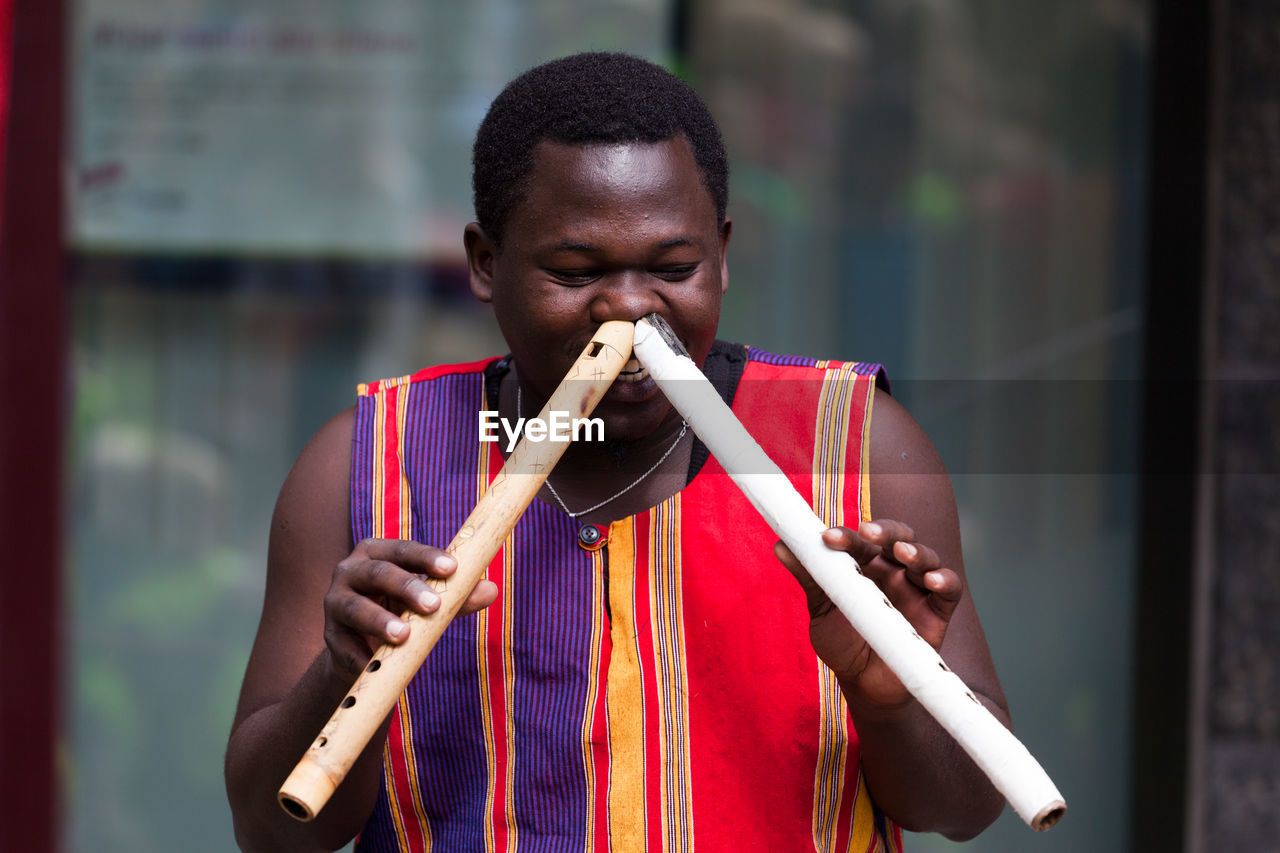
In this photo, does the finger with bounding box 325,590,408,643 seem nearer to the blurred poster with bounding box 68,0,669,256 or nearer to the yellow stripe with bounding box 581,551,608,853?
the yellow stripe with bounding box 581,551,608,853

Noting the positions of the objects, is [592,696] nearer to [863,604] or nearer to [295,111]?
[863,604]

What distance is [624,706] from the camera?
166 centimetres

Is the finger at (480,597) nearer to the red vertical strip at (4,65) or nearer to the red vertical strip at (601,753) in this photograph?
the red vertical strip at (601,753)

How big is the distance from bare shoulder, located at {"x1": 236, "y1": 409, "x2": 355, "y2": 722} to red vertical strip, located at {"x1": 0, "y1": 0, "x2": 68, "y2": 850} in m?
1.83

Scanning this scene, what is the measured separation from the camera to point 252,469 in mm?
3607

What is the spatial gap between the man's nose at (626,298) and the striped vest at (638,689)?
285 millimetres

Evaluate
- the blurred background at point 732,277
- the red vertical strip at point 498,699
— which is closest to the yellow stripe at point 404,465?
the red vertical strip at point 498,699

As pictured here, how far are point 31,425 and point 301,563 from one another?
6.36ft

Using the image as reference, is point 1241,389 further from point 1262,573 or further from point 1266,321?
point 1262,573

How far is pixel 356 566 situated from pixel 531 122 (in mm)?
640

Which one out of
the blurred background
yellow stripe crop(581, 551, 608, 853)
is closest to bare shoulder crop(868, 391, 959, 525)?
yellow stripe crop(581, 551, 608, 853)

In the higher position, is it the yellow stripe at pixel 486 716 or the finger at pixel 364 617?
the finger at pixel 364 617

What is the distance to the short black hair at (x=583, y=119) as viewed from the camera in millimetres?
1610

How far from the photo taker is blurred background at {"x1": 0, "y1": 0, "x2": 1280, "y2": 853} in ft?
11.4
